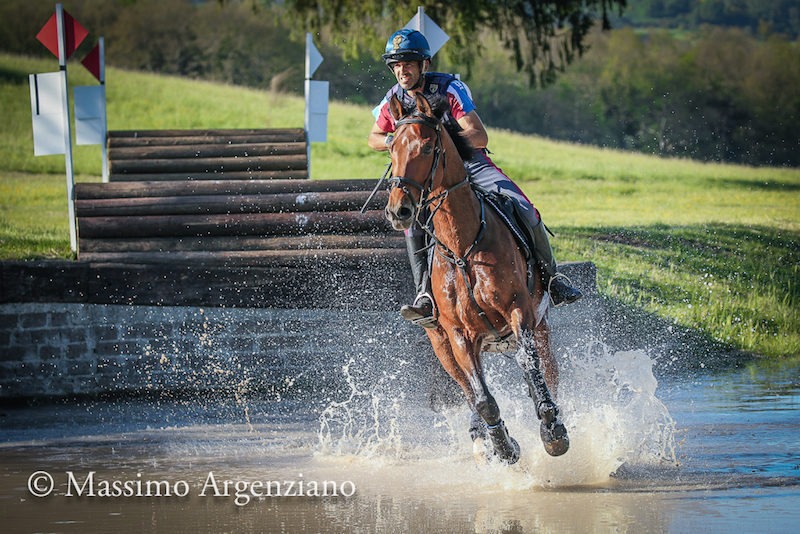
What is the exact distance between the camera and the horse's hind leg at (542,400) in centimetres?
465

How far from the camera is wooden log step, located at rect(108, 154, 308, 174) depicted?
35.4 ft

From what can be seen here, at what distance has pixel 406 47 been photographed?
187 inches

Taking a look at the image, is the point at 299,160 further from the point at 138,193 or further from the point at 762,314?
the point at 762,314

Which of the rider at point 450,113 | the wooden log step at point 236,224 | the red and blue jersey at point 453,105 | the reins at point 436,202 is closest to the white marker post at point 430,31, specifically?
the wooden log step at point 236,224

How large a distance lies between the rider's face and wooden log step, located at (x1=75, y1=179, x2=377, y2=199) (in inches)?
128

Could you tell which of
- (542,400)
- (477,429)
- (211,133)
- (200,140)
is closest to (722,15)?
(211,133)

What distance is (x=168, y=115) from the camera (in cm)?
2797

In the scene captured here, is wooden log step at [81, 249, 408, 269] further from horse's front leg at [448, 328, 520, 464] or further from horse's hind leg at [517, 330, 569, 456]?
horse's hind leg at [517, 330, 569, 456]

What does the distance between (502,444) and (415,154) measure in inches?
71.2

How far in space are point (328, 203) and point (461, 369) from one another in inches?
125

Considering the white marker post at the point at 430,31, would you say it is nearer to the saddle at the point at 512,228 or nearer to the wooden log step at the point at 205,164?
the saddle at the point at 512,228

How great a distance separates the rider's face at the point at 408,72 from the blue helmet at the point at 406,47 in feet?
0.16

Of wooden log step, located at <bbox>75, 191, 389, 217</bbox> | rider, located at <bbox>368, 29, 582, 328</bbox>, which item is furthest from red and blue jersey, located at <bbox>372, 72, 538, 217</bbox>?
wooden log step, located at <bbox>75, 191, 389, 217</bbox>

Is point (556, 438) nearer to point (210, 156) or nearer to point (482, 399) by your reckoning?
point (482, 399)
